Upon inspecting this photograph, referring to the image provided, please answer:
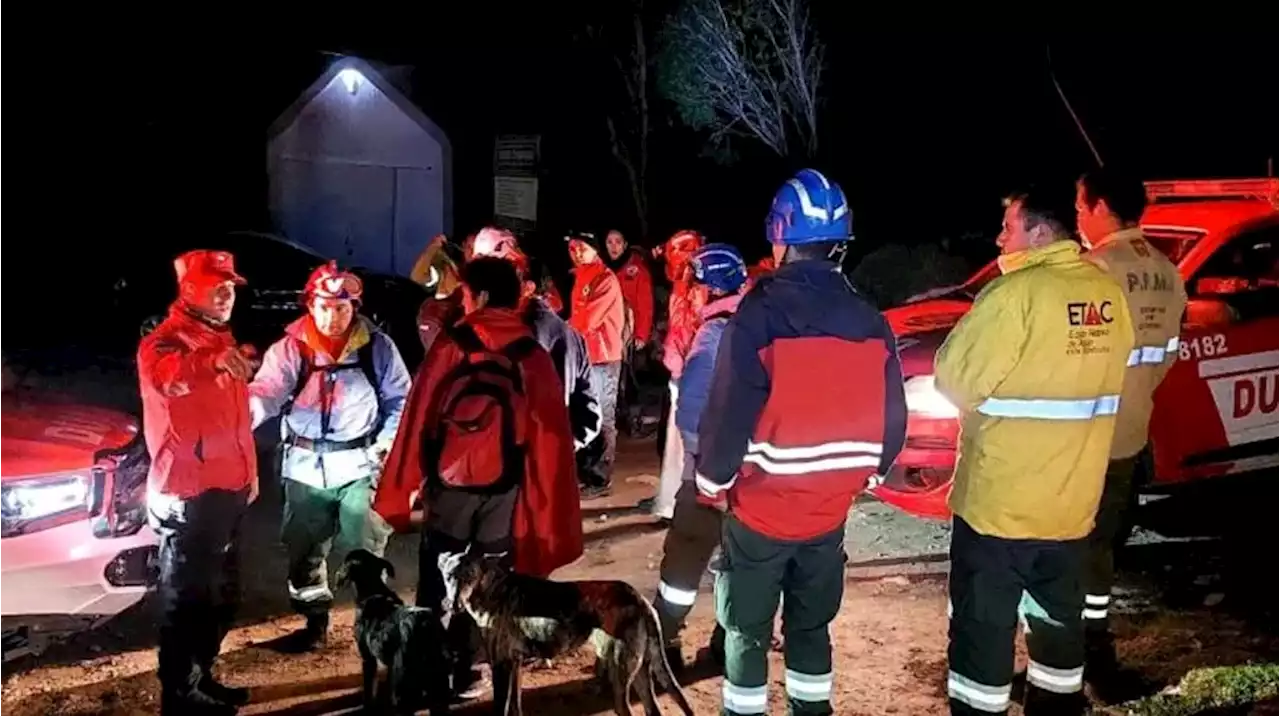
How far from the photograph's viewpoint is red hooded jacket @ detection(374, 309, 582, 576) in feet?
15.4

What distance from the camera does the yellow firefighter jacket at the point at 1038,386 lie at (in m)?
4.34

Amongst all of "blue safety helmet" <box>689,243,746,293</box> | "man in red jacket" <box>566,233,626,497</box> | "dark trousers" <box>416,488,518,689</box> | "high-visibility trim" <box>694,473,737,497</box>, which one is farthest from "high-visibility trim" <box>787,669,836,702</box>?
"man in red jacket" <box>566,233,626,497</box>

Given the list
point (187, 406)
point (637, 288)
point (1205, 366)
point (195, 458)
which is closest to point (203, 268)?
point (187, 406)

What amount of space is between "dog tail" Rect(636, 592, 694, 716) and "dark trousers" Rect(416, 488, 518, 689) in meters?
0.57

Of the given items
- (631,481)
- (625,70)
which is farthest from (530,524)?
(625,70)

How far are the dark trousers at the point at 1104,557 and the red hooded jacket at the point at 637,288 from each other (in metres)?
6.64

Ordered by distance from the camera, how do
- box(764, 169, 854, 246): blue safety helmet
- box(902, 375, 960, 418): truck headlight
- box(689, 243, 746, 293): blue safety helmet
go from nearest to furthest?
box(764, 169, 854, 246): blue safety helmet
box(689, 243, 746, 293): blue safety helmet
box(902, 375, 960, 418): truck headlight

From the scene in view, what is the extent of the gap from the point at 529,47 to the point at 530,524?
69.8ft

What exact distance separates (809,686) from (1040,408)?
4.09ft

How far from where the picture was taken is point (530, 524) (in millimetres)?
4879

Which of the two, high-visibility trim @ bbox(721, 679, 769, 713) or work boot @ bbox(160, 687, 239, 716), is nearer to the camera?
high-visibility trim @ bbox(721, 679, 769, 713)

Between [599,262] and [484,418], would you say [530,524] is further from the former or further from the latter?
[599,262]

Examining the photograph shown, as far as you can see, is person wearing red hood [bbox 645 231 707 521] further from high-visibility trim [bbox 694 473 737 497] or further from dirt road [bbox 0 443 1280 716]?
high-visibility trim [bbox 694 473 737 497]

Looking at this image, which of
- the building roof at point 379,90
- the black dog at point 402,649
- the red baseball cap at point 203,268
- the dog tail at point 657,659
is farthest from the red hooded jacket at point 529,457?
the building roof at point 379,90
